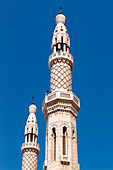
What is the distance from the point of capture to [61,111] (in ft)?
74.2

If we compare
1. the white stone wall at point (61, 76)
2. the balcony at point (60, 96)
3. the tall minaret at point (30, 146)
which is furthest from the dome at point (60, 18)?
the tall minaret at point (30, 146)

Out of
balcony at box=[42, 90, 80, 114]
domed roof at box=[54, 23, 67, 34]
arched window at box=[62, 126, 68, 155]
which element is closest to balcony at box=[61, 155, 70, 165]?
arched window at box=[62, 126, 68, 155]

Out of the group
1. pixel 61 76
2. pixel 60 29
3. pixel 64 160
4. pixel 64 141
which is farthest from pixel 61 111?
pixel 60 29

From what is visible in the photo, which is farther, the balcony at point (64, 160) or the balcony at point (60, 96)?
the balcony at point (60, 96)

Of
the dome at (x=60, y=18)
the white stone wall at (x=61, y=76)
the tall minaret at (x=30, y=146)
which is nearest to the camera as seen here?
the white stone wall at (x=61, y=76)

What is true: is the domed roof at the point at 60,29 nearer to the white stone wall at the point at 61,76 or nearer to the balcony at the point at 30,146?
the white stone wall at the point at 61,76

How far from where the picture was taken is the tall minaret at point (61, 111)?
21.2 metres

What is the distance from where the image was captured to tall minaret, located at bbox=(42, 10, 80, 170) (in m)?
21.2

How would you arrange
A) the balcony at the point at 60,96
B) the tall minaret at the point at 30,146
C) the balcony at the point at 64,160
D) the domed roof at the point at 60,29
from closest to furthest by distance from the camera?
the balcony at the point at 64,160, the balcony at the point at 60,96, the domed roof at the point at 60,29, the tall minaret at the point at 30,146

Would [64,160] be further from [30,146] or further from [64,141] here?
[30,146]

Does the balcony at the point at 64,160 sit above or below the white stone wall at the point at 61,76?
below

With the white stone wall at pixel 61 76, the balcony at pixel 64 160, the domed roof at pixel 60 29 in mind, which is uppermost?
the domed roof at pixel 60 29

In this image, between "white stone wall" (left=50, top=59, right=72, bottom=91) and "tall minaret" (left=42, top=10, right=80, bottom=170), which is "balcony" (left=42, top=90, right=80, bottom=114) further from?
"white stone wall" (left=50, top=59, right=72, bottom=91)

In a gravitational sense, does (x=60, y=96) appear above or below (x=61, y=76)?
below
